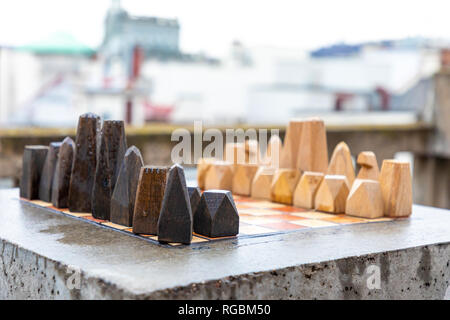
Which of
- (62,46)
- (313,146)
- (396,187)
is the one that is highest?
(62,46)

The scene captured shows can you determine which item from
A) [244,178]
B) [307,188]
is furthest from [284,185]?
[244,178]

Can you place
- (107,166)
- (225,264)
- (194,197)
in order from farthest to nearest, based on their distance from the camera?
(107,166) < (194,197) < (225,264)

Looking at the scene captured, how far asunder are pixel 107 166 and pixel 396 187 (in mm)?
1024

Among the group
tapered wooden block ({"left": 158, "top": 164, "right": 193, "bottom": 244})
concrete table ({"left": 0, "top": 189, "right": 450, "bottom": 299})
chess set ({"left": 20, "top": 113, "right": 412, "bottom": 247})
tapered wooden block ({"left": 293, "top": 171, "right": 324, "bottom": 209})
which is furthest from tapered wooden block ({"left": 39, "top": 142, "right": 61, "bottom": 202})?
tapered wooden block ({"left": 293, "top": 171, "right": 324, "bottom": 209})

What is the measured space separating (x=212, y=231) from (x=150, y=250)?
22 cm

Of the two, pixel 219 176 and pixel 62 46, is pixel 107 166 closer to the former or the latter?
pixel 219 176

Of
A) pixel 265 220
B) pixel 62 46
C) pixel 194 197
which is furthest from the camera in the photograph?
pixel 62 46

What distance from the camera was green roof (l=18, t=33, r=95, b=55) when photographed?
63.6ft

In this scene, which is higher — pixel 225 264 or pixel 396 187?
pixel 396 187

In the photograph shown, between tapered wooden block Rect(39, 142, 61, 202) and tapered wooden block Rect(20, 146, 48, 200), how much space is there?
0.18ft

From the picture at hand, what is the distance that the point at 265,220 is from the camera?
1.95 meters

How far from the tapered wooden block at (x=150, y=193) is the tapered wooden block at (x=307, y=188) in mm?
742

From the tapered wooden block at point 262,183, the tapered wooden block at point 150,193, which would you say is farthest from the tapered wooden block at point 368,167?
the tapered wooden block at point 150,193
